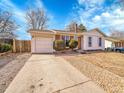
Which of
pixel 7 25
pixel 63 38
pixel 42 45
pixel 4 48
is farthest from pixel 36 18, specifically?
pixel 42 45

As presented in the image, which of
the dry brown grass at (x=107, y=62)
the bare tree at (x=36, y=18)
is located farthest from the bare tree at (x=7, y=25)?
the dry brown grass at (x=107, y=62)

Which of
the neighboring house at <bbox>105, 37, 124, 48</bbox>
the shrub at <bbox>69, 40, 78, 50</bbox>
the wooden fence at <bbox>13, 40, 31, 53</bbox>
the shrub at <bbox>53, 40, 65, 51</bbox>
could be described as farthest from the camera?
the neighboring house at <bbox>105, 37, 124, 48</bbox>

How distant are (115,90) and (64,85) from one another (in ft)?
6.32

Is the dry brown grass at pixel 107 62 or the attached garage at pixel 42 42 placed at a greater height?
the attached garage at pixel 42 42

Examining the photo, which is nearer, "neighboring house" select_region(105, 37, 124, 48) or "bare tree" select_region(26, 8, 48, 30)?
"neighboring house" select_region(105, 37, 124, 48)

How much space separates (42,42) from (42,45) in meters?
0.42

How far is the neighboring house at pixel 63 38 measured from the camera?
16734 millimetres

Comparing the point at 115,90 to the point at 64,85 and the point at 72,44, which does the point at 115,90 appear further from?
the point at 72,44

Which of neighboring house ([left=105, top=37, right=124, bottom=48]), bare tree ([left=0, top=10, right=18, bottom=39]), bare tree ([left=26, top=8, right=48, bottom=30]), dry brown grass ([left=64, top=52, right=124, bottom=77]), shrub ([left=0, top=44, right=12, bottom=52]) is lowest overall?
dry brown grass ([left=64, top=52, right=124, bottom=77])

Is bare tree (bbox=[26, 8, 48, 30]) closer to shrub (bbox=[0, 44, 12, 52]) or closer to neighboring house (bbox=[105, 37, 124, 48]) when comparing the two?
shrub (bbox=[0, 44, 12, 52])

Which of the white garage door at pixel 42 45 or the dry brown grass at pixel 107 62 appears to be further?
the white garage door at pixel 42 45

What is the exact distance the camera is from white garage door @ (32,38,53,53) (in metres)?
16.6

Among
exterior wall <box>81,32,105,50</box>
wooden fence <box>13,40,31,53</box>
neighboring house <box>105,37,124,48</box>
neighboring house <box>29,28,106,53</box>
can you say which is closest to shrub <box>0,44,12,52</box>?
wooden fence <box>13,40,31,53</box>

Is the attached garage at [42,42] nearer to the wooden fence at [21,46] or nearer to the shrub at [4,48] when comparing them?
the wooden fence at [21,46]
